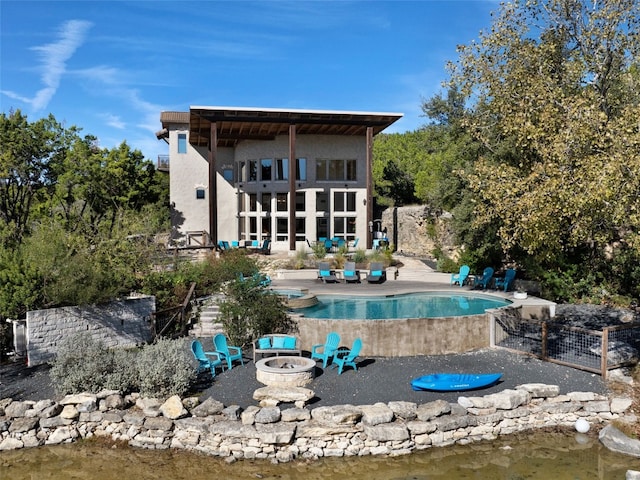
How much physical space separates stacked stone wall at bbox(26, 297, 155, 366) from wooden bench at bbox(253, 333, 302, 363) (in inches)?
155

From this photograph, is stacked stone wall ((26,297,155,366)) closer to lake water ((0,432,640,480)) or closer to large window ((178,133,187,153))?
lake water ((0,432,640,480))

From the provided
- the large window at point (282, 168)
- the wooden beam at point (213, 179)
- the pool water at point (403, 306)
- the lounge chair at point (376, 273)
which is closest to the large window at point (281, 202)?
the large window at point (282, 168)

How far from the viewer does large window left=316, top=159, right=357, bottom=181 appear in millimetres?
31375

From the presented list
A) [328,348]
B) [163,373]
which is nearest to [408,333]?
[328,348]

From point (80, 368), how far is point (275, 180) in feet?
69.1

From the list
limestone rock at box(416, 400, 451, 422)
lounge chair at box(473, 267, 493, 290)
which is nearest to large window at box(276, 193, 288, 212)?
lounge chair at box(473, 267, 493, 290)

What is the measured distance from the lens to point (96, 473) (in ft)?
29.1

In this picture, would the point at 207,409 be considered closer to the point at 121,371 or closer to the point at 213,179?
the point at 121,371

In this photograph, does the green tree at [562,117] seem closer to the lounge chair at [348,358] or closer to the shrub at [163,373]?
the lounge chair at [348,358]

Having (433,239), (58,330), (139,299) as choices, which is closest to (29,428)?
(58,330)

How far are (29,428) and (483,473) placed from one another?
28.7ft

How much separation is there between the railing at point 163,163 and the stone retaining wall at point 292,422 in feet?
88.4

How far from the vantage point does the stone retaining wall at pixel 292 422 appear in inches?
371

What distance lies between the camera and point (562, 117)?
1154 centimetres
